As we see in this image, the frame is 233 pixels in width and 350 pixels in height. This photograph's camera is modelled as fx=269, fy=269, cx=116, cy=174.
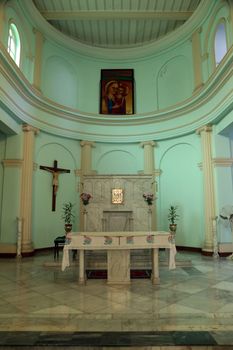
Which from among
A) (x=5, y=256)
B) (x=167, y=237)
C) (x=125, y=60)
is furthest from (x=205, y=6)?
(x=5, y=256)

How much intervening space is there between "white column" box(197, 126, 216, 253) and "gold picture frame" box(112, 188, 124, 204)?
3.08m

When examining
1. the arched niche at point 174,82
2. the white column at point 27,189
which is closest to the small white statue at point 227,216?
the arched niche at point 174,82

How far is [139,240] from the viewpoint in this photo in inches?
236

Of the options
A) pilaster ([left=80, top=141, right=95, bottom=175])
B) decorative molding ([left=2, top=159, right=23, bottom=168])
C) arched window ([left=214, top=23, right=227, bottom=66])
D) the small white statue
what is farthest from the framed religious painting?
the small white statue

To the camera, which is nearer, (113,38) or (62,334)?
(62,334)

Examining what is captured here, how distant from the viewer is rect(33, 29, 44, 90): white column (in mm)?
10455

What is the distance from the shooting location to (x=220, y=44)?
9.82 metres

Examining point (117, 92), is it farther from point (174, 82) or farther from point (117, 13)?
point (117, 13)

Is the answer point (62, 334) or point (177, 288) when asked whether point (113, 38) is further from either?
point (62, 334)

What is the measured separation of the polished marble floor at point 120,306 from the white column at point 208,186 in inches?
107

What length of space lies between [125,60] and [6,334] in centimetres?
1224

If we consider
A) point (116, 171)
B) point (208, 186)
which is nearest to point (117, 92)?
point (116, 171)

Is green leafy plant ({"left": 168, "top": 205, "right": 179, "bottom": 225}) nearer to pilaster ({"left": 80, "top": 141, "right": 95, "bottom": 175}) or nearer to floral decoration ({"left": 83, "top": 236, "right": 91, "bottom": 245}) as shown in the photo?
pilaster ({"left": 80, "top": 141, "right": 95, "bottom": 175})

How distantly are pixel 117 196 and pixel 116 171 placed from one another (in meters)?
2.86
